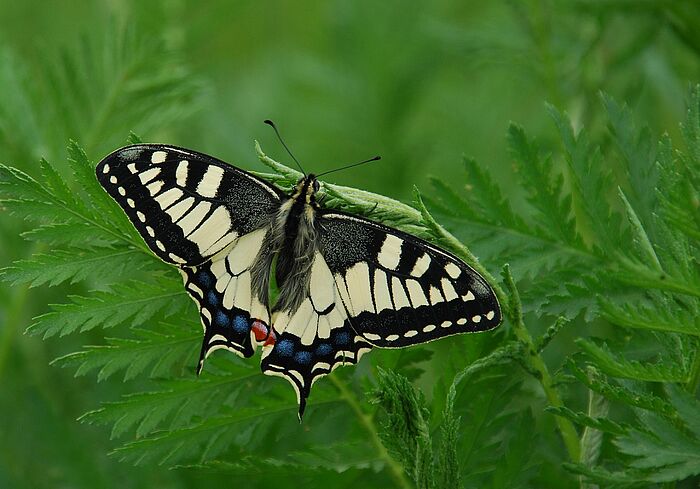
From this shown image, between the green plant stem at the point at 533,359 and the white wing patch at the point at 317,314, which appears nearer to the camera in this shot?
the green plant stem at the point at 533,359

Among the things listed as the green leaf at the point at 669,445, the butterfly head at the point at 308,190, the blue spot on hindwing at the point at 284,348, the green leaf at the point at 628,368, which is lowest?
the green leaf at the point at 669,445

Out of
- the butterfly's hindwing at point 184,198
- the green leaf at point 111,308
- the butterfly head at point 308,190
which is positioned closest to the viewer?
the green leaf at point 111,308

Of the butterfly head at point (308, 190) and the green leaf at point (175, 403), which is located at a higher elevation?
the butterfly head at point (308, 190)

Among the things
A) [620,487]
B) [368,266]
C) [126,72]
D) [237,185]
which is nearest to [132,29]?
[126,72]

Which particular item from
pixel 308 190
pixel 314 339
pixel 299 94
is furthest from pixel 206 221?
pixel 299 94

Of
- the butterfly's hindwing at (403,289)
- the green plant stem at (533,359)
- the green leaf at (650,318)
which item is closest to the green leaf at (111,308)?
the butterfly's hindwing at (403,289)

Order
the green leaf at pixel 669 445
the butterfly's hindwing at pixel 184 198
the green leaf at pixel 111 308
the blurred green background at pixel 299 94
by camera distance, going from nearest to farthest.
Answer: the green leaf at pixel 669 445, the green leaf at pixel 111 308, the butterfly's hindwing at pixel 184 198, the blurred green background at pixel 299 94

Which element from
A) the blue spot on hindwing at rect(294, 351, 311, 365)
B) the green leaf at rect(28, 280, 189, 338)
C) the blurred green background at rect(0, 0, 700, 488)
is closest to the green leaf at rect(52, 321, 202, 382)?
the green leaf at rect(28, 280, 189, 338)

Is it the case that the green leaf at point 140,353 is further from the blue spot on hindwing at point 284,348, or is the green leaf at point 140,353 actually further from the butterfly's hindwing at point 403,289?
the butterfly's hindwing at point 403,289
